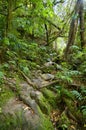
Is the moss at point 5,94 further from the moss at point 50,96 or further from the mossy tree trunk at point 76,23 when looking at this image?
the mossy tree trunk at point 76,23

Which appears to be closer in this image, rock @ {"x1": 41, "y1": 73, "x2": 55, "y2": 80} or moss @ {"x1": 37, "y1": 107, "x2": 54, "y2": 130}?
moss @ {"x1": 37, "y1": 107, "x2": 54, "y2": 130}

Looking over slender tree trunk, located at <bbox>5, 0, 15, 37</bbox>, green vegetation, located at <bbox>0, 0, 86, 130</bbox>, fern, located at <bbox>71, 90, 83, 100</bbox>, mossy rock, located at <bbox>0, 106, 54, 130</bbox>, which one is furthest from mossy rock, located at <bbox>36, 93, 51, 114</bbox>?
slender tree trunk, located at <bbox>5, 0, 15, 37</bbox>

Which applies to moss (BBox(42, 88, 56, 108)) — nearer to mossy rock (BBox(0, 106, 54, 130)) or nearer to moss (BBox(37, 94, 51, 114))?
moss (BBox(37, 94, 51, 114))

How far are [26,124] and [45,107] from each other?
0.72m

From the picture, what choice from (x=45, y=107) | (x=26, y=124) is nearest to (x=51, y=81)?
(x=45, y=107)

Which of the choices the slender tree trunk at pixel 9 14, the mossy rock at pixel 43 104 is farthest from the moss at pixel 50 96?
the slender tree trunk at pixel 9 14

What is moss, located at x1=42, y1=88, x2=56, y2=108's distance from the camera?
4.45 metres

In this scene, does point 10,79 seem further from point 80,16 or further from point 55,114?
point 80,16

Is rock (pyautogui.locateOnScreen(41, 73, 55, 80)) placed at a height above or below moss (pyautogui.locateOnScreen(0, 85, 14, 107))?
below

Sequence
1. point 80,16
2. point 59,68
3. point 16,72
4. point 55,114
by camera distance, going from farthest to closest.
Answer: point 80,16
point 59,68
point 16,72
point 55,114

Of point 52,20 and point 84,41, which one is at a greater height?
point 52,20

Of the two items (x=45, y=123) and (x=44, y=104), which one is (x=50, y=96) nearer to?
(x=44, y=104)

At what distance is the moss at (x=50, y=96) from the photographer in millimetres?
4449

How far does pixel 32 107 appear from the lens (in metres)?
3.91
